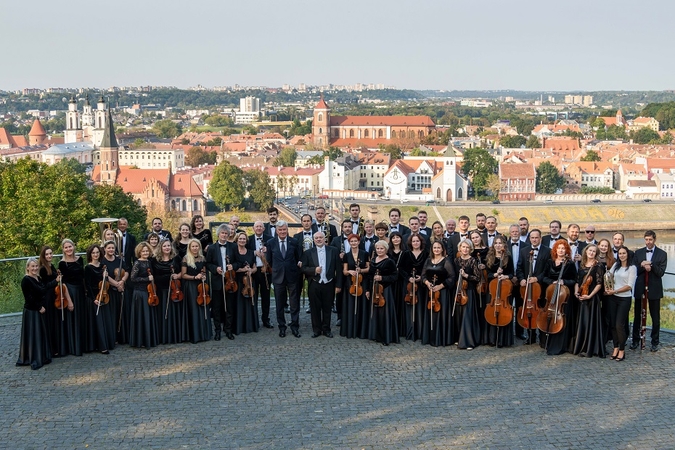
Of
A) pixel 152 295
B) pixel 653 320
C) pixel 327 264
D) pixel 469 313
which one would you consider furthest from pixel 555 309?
pixel 152 295

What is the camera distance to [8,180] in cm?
2972

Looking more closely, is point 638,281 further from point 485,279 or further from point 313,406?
point 313,406

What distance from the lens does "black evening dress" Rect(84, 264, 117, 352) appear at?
9289mm

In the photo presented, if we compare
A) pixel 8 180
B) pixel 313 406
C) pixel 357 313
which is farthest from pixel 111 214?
pixel 313 406

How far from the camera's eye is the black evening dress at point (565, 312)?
9211mm

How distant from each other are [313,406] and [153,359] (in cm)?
221

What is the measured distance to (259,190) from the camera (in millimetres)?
79812

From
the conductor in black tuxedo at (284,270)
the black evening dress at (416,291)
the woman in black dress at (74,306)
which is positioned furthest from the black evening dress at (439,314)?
the woman in black dress at (74,306)

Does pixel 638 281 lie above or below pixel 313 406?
A: above

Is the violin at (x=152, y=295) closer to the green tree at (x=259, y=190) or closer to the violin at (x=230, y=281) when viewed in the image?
the violin at (x=230, y=281)

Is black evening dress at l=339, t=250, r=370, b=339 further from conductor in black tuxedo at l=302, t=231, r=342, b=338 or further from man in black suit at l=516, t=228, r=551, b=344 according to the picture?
man in black suit at l=516, t=228, r=551, b=344

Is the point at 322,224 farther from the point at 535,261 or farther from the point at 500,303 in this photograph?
the point at 535,261

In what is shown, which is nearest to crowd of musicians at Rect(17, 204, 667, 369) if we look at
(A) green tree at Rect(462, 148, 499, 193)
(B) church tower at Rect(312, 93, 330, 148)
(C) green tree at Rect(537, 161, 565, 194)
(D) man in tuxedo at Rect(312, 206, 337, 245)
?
(D) man in tuxedo at Rect(312, 206, 337, 245)

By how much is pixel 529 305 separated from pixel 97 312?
179 inches
